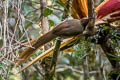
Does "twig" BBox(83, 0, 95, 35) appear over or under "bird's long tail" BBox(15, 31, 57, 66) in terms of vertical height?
over

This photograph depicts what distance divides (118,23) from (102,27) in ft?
0.29

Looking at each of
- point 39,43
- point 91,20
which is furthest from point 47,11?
point 91,20

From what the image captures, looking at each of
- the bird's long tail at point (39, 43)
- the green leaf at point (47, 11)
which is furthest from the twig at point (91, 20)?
the green leaf at point (47, 11)

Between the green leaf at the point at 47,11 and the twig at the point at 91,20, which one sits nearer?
the twig at the point at 91,20

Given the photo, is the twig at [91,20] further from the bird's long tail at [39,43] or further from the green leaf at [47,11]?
the green leaf at [47,11]

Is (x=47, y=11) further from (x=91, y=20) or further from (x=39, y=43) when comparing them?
(x=91, y=20)

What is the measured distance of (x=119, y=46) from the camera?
52.9 inches

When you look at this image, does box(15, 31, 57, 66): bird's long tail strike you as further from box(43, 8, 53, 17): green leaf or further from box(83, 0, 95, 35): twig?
box(43, 8, 53, 17): green leaf

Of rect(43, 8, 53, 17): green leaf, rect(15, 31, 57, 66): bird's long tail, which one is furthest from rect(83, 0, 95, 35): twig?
rect(43, 8, 53, 17): green leaf

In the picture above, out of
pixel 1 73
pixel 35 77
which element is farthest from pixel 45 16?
pixel 35 77

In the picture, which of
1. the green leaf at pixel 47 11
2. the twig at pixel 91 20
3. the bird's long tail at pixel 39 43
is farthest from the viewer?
the green leaf at pixel 47 11

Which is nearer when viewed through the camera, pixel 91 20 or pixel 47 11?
pixel 91 20

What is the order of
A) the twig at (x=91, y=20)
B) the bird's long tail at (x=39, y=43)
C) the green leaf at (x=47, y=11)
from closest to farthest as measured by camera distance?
the twig at (x=91, y=20)
the bird's long tail at (x=39, y=43)
the green leaf at (x=47, y=11)

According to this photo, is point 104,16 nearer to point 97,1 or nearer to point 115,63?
point 115,63
